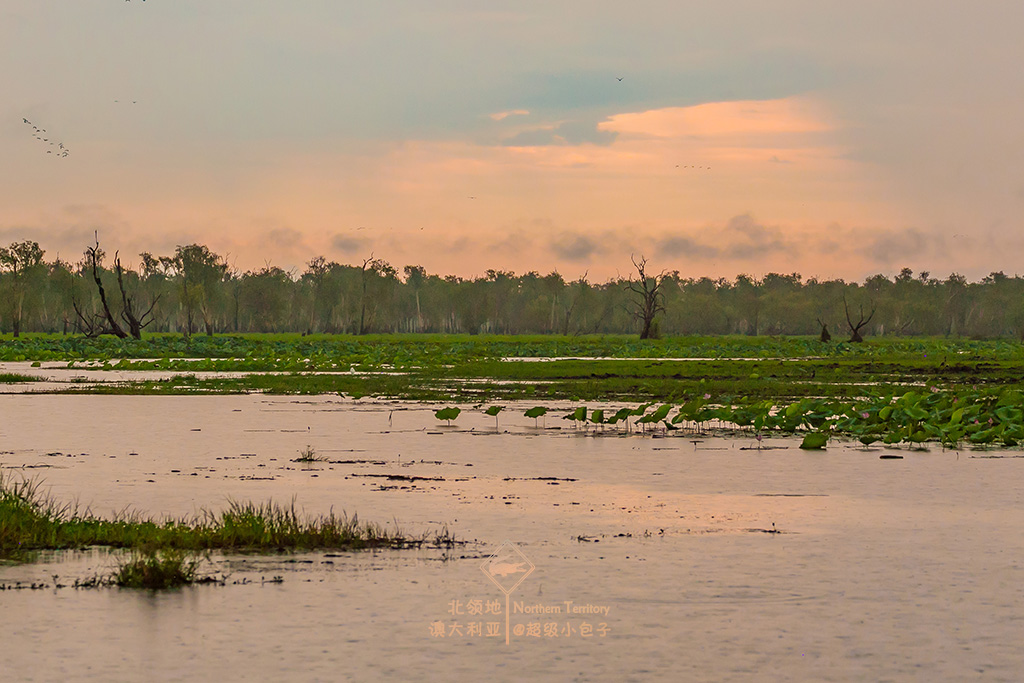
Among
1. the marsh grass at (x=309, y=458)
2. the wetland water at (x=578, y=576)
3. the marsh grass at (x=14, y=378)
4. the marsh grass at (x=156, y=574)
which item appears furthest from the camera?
the marsh grass at (x=14, y=378)

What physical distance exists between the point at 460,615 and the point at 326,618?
44.4 inches

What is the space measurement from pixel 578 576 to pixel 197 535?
13.9 ft

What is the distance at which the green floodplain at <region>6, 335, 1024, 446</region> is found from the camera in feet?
95.0

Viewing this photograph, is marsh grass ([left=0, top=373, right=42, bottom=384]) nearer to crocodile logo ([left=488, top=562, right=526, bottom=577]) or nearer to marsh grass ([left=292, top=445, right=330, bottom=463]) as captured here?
marsh grass ([left=292, top=445, right=330, bottom=463])

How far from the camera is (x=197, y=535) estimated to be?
14.1 meters

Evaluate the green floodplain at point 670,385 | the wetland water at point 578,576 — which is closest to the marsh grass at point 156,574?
the wetland water at point 578,576

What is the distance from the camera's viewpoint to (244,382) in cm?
5050

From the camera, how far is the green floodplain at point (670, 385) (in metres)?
29.0

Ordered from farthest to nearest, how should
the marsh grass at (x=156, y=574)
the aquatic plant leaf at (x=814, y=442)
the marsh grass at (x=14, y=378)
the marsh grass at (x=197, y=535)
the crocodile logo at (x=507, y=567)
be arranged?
1. the marsh grass at (x=14, y=378)
2. the aquatic plant leaf at (x=814, y=442)
3. the marsh grass at (x=197, y=535)
4. the crocodile logo at (x=507, y=567)
5. the marsh grass at (x=156, y=574)

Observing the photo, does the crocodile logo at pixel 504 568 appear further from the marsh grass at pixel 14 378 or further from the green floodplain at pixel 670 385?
the marsh grass at pixel 14 378

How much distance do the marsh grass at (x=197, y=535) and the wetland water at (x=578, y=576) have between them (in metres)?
0.60

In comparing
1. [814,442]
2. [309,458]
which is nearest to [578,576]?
[309,458]

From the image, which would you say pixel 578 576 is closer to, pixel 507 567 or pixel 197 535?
pixel 507 567

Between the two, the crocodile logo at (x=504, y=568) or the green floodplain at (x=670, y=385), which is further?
the green floodplain at (x=670, y=385)
